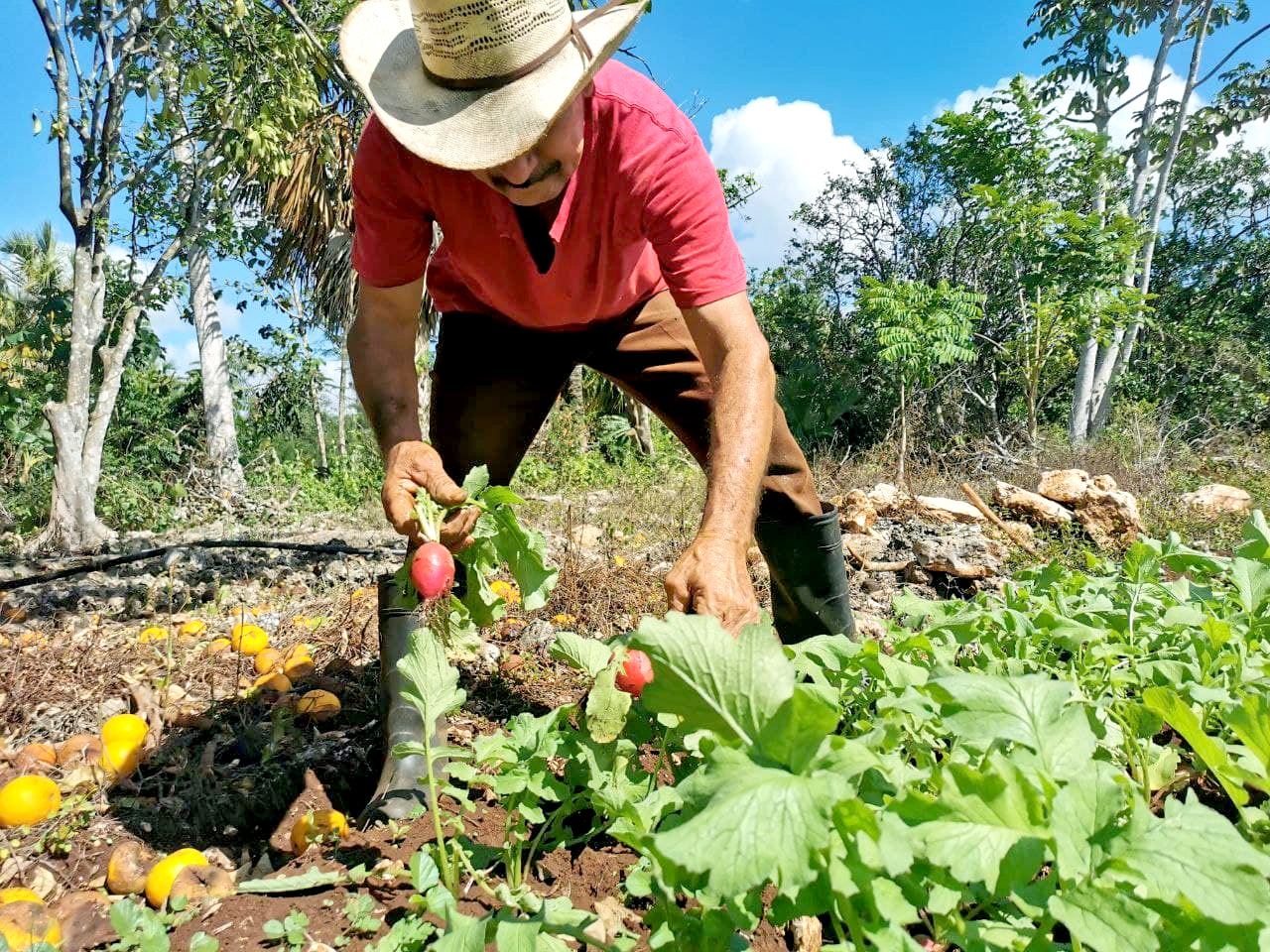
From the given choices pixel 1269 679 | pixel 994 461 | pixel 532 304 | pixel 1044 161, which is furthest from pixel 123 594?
pixel 1044 161

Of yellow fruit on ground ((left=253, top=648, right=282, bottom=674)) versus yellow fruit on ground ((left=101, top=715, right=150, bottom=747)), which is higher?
yellow fruit on ground ((left=253, top=648, right=282, bottom=674))

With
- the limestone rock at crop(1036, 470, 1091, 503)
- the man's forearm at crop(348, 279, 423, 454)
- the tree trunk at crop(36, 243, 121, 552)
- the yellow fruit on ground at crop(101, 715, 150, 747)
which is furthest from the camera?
the tree trunk at crop(36, 243, 121, 552)

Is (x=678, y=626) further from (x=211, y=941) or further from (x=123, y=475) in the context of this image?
(x=123, y=475)

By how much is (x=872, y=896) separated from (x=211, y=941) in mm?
1234

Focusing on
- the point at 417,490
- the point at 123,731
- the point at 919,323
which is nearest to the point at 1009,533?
the point at 417,490

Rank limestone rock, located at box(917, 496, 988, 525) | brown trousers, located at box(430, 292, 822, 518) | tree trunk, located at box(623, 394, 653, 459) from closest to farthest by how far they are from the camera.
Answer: brown trousers, located at box(430, 292, 822, 518) < limestone rock, located at box(917, 496, 988, 525) < tree trunk, located at box(623, 394, 653, 459)

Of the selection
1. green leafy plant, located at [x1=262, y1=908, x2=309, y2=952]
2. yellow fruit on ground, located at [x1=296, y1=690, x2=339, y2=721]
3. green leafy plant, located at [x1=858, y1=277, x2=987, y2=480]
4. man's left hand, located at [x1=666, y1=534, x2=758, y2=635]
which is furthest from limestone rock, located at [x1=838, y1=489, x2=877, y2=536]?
green leafy plant, located at [x1=858, y1=277, x2=987, y2=480]

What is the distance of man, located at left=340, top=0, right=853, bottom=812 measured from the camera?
1730mm

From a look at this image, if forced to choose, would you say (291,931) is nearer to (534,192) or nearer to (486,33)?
(534,192)

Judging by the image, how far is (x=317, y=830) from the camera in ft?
5.93

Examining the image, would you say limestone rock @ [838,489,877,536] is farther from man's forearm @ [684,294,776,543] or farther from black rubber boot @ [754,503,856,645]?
man's forearm @ [684,294,776,543]

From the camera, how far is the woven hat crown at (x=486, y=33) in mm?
1705

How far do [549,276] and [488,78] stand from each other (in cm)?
53

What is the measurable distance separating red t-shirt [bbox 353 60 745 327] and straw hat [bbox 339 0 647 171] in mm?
191
